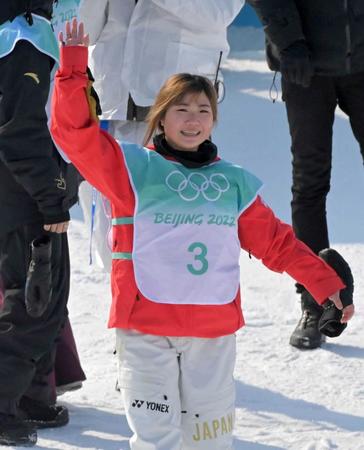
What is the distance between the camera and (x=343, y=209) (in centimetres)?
666

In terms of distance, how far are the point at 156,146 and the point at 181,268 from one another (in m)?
0.36

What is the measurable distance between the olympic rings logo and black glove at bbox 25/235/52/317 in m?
0.57

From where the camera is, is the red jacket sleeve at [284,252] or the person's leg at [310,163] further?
the person's leg at [310,163]

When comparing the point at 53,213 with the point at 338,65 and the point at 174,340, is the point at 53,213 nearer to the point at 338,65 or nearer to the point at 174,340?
the point at 174,340

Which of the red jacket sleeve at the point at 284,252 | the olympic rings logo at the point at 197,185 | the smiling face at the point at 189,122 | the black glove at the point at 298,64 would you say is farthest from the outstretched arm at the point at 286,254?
the black glove at the point at 298,64

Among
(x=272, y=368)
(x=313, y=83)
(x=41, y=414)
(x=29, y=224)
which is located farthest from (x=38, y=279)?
(x=313, y=83)

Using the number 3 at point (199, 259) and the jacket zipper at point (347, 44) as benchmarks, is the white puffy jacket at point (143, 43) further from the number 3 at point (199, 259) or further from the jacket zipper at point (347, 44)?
the number 3 at point (199, 259)

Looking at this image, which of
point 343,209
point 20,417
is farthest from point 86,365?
point 343,209

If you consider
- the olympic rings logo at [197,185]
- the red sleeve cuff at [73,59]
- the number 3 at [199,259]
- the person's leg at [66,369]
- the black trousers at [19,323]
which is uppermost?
the red sleeve cuff at [73,59]

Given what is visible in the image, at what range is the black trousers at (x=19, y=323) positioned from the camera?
12.2 feet

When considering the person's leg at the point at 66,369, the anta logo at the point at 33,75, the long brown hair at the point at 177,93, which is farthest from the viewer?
the person's leg at the point at 66,369

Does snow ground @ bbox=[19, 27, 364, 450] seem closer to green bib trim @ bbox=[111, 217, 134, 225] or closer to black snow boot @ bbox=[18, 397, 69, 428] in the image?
black snow boot @ bbox=[18, 397, 69, 428]

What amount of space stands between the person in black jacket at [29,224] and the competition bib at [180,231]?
36 cm

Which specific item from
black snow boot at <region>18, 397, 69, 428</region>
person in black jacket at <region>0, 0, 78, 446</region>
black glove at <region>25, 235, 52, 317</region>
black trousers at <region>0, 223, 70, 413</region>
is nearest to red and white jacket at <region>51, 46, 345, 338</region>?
person in black jacket at <region>0, 0, 78, 446</region>
